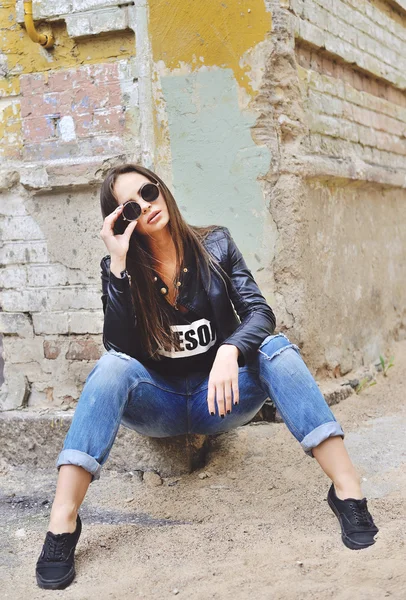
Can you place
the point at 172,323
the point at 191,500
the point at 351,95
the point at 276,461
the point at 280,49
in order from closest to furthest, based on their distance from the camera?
1. the point at 172,323
2. the point at 191,500
3. the point at 276,461
4. the point at 280,49
5. the point at 351,95

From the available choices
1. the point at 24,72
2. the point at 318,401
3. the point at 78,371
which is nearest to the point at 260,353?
the point at 318,401

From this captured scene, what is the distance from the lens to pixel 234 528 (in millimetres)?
2713

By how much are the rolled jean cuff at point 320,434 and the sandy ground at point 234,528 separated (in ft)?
1.17

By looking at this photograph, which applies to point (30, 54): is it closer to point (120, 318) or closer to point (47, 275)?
point (47, 275)

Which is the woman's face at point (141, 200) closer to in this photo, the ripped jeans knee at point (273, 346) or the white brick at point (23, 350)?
the ripped jeans knee at point (273, 346)

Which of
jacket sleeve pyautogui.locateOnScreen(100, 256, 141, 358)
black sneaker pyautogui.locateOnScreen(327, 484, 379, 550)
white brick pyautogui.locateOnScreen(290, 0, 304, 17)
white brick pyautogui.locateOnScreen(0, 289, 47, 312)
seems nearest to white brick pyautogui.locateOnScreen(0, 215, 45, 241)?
white brick pyautogui.locateOnScreen(0, 289, 47, 312)

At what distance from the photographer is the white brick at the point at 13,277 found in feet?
12.0

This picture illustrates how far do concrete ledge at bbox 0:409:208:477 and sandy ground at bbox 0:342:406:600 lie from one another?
0.06 meters

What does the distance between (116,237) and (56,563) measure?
113cm

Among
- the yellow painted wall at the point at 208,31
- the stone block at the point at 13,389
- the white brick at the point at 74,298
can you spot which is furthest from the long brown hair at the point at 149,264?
the stone block at the point at 13,389

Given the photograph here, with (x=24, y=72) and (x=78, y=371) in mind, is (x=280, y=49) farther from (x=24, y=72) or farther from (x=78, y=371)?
(x=78, y=371)

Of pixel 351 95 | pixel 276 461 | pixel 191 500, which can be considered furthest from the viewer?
pixel 351 95

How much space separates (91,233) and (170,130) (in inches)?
24.9

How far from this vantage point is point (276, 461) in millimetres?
3277
